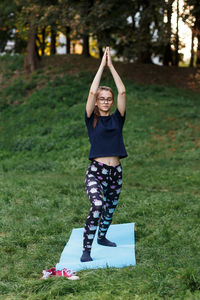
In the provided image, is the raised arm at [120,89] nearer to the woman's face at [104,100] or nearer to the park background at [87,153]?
the woman's face at [104,100]

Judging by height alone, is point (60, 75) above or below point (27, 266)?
above

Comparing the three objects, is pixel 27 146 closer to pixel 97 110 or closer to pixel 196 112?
pixel 196 112

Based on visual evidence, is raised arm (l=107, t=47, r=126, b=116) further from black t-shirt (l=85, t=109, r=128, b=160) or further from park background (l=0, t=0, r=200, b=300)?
park background (l=0, t=0, r=200, b=300)

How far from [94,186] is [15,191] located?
4.48m

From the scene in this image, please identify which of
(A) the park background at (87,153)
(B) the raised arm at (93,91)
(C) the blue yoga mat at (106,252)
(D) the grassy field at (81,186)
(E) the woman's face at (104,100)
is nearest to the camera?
(D) the grassy field at (81,186)

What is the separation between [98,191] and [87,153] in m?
9.54

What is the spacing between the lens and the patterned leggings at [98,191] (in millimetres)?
5073

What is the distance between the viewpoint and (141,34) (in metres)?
18.5

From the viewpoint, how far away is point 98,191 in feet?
16.9

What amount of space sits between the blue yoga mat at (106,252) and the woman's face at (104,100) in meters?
1.87

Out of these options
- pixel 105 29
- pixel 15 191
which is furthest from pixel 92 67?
pixel 15 191

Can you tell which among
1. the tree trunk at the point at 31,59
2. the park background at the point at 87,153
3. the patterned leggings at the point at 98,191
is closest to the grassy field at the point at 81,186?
the park background at the point at 87,153

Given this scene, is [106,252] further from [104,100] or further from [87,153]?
[87,153]

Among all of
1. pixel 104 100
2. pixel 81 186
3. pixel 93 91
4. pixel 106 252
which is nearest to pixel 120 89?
pixel 104 100
